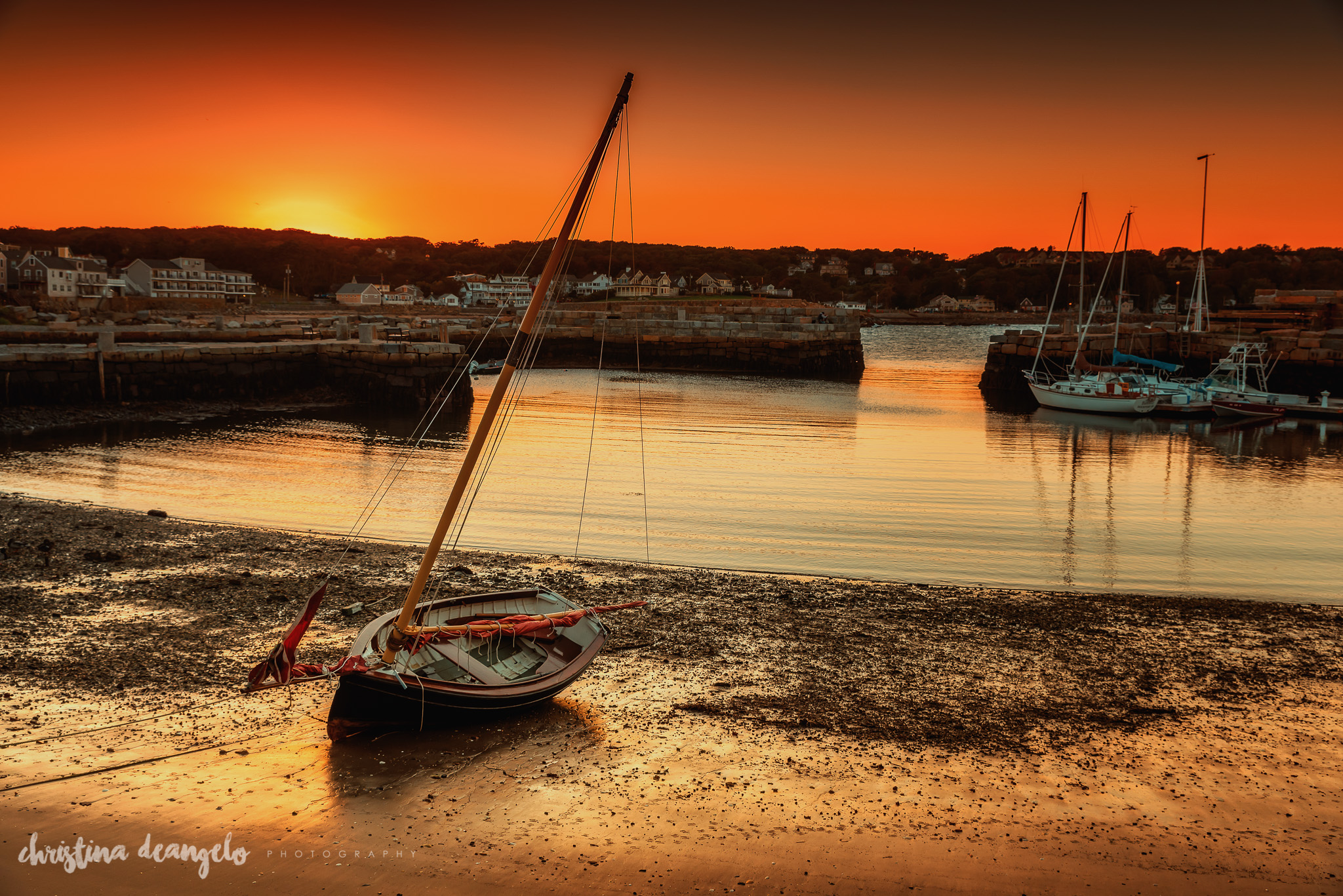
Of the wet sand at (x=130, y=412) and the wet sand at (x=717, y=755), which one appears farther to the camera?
the wet sand at (x=130, y=412)

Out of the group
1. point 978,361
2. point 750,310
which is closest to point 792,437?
point 750,310

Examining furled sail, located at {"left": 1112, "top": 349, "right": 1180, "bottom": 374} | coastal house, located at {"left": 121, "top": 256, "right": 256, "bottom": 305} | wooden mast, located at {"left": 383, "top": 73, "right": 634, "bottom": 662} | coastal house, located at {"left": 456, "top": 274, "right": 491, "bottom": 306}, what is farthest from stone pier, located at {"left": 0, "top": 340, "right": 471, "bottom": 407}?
Answer: coastal house, located at {"left": 456, "top": 274, "right": 491, "bottom": 306}

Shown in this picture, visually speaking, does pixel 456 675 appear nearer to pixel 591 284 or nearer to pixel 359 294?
pixel 359 294

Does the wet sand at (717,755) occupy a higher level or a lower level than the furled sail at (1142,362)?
lower

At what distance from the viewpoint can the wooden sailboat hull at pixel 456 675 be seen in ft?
25.9

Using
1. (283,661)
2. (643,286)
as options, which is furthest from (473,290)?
(283,661)

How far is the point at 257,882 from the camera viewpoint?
5879 millimetres

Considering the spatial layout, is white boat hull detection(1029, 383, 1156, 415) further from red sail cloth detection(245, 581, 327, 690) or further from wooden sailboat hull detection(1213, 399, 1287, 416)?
red sail cloth detection(245, 581, 327, 690)

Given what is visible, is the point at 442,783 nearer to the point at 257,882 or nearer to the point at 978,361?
the point at 257,882

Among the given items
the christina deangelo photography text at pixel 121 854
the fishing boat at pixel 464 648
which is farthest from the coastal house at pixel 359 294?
the christina deangelo photography text at pixel 121 854

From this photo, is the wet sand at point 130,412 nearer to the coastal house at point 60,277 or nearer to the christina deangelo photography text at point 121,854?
the christina deangelo photography text at point 121,854

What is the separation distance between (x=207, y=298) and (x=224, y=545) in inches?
4273

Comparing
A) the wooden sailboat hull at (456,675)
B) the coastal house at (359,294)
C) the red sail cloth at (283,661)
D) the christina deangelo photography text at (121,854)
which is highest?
the coastal house at (359,294)

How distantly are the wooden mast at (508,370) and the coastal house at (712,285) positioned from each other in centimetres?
14339
